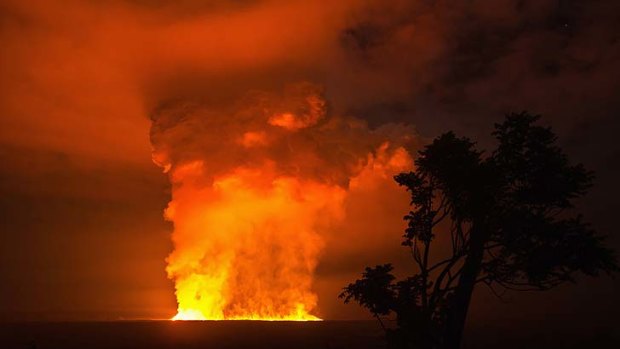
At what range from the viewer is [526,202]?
58.6 feet

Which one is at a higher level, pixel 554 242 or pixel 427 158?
pixel 427 158

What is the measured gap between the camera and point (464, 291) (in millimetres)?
17906

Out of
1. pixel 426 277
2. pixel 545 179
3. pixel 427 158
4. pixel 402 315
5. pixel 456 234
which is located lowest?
pixel 402 315

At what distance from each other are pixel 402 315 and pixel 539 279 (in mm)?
4255

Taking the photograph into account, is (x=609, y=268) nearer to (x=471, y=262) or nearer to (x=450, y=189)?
(x=471, y=262)

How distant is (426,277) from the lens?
18.2m

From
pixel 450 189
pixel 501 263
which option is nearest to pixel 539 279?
pixel 501 263

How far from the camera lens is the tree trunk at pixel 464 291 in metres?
17.8

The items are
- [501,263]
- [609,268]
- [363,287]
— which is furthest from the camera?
[363,287]

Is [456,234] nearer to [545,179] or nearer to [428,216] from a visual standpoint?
[428,216]

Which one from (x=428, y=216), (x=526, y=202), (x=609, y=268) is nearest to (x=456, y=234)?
(x=428, y=216)

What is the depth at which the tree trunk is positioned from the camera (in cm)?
1781

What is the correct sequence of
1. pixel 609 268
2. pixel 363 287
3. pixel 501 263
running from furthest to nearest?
pixel 363 287, pixel 501 263, pixel 609 268

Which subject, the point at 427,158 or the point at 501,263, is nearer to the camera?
the point at 501,263
